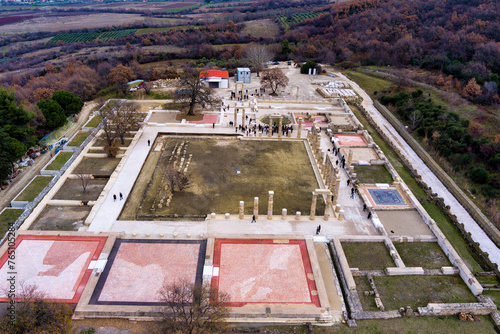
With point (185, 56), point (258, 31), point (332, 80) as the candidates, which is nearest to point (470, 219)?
point (332, 80)

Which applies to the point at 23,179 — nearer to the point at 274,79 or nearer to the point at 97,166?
the point at 97,166

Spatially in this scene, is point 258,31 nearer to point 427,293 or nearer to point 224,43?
point 224,43

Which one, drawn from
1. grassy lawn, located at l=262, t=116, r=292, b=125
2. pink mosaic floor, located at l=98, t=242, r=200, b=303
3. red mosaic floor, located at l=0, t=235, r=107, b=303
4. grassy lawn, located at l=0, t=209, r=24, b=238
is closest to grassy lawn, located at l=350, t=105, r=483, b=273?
grassy lawn, located at l=262, t=116, r=292, b=125

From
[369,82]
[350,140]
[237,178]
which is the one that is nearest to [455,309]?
[237,178]

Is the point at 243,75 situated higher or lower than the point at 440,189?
higher

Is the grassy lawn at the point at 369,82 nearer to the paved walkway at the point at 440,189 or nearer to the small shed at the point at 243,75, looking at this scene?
the paved walkway at the point at 440,189
